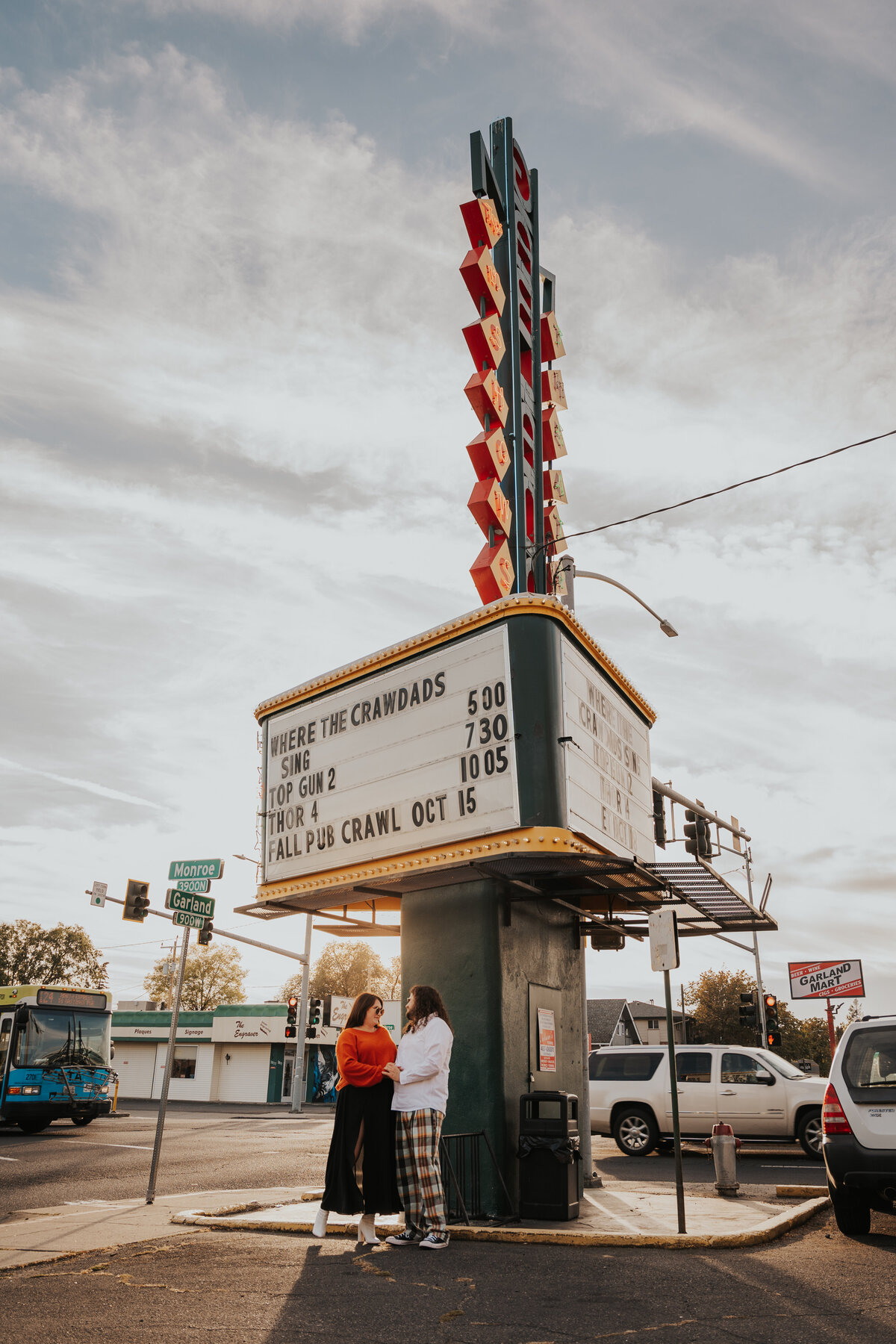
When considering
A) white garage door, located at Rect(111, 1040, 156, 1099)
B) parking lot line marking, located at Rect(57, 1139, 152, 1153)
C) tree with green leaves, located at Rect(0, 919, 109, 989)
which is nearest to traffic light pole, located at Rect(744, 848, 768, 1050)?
parking lot line marking, located at Rect(57, 1139, 152, 1153)

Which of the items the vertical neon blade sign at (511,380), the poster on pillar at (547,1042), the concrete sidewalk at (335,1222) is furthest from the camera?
the vertical neon blade sign at (511,380)

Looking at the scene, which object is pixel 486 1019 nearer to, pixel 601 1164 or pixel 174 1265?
pixel 174 1265

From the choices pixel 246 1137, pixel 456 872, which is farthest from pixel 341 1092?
pixel 246 1137

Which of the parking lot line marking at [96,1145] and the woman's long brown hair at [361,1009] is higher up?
the woman's long brown hair at [361,1009]

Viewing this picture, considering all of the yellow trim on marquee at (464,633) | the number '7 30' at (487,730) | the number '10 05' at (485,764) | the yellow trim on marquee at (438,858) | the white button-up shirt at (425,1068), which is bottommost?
the white button-up shirt at (425,1068)

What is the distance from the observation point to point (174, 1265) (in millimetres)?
6828

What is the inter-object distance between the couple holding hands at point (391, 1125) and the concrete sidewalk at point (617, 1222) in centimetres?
57

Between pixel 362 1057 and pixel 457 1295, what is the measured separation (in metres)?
2.13

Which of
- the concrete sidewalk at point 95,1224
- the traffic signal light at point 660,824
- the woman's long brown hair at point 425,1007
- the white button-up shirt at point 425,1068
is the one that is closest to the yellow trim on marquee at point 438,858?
the woman's long brown hair at point 425,1007

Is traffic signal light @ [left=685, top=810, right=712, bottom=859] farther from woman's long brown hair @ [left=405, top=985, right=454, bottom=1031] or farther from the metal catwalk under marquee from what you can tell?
woman's long brown hair @ [left=405, top=985, right=454, bottom=1031]

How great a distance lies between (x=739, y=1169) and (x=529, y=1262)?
9.02 m

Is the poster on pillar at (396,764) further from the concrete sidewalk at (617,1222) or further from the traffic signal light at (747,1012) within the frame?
the traffic signal light at (747,1012)

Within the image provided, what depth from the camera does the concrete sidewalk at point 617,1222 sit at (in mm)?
7602

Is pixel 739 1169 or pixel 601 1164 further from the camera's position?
pixel 601 1164
